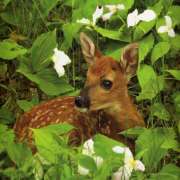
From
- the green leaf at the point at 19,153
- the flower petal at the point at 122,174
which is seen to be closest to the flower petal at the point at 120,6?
the green leaf at the point at 19,153

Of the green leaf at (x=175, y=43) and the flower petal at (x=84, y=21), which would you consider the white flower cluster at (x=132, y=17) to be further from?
the green leaf at (x=175, y=43)

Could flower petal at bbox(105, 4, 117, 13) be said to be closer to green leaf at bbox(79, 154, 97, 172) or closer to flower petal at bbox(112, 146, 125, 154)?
flower petal at bbox(112, 146, 125, 154)

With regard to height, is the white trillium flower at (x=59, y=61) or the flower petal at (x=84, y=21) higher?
the flower petal at (x=84, y=21)

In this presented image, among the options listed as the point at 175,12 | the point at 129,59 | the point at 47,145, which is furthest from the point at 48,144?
the point at 175,12

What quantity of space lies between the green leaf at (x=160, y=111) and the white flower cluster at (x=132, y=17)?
46 centimetres

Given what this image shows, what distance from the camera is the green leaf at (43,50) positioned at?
5.11m

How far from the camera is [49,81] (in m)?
5.04

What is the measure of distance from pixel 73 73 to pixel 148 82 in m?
0.52

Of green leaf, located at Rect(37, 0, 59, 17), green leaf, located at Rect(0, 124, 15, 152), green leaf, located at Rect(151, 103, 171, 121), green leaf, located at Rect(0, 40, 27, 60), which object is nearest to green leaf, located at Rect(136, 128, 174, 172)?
green leaf, located at Rect(151, 103, 171, 121)

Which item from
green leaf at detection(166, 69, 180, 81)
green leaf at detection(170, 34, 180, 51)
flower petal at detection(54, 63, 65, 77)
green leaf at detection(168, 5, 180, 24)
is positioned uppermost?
green leaf at detection(168, 5, 180, 24)

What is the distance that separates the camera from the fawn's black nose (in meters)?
4.27

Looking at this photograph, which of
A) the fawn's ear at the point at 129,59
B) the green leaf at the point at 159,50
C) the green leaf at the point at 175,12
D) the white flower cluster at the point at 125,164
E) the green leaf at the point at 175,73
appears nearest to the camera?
the white flower cluster at the point at 125,164

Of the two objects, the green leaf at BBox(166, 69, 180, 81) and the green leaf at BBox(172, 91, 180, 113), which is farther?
the green leaf at BBox(166, 69, 180, 81)

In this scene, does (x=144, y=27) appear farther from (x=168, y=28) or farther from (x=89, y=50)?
(x=89, y=50)
